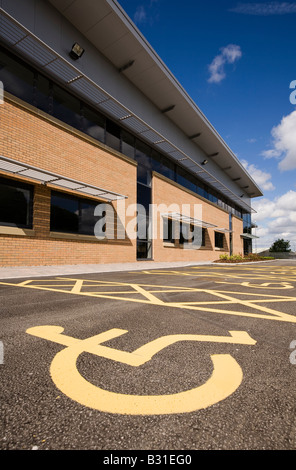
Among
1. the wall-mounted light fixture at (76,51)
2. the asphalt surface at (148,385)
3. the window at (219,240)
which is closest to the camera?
the asphalt surface at (148,385)

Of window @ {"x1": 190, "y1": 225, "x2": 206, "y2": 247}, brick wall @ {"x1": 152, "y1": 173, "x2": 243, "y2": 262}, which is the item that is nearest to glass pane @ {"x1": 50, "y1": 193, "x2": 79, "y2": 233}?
brick wall @ {"x1": 152, "y1": 173, "x2": 243, "y2": 262}

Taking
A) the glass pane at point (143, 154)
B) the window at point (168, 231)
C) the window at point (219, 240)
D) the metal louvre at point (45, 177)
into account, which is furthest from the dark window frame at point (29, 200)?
the window at point (219, 240)

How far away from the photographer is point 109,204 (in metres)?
14.5

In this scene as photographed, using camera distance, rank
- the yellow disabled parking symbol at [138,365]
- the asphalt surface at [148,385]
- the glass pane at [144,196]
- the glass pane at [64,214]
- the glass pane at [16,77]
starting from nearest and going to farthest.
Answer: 1. the asphalt surface at [148,385]
2. the yellow disabled parking symbol at [138,365]
3. the glass pane at [16,77]
4. the glass pane at [64,214]
5. the glass pane at [144,196]

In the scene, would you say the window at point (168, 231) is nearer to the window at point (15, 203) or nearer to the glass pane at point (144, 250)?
the glass pane at point (144, 250)

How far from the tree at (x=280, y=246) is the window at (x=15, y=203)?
8198 cm

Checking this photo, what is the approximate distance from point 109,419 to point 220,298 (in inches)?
153

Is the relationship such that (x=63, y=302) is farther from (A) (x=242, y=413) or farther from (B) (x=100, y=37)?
(B) (x=100, y=37)

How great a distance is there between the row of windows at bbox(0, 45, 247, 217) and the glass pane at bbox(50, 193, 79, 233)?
423 centimetres

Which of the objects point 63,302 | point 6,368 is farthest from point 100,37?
point 6,368

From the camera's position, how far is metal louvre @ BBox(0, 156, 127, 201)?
8.88 meters

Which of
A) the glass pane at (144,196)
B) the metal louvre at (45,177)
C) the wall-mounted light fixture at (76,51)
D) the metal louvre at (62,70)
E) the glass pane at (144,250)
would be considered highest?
the wall-mounted light fixture at (76,51)

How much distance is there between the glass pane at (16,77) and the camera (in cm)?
1055

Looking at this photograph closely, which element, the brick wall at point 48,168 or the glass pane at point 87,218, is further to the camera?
the glass pane at point 87,218
